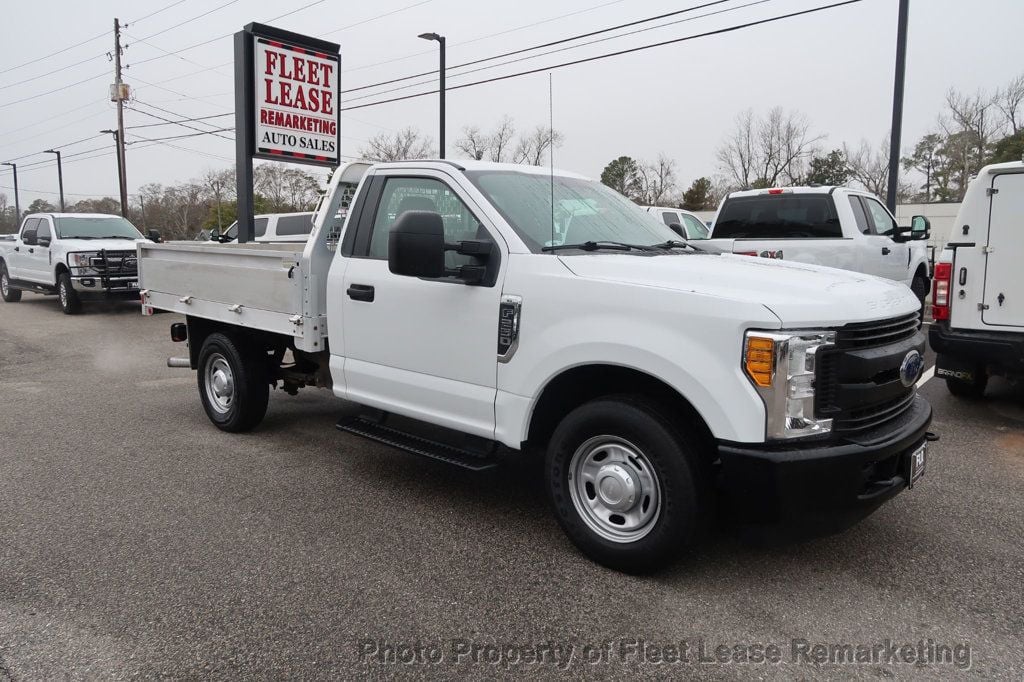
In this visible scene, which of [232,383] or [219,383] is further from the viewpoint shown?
[219,383]

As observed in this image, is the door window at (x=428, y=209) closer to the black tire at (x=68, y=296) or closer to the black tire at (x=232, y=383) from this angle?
the black tire at (x=232, y=383)

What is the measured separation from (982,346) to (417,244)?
16.8 ft

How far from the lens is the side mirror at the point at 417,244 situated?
3811 mm

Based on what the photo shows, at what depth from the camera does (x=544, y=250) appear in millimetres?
3980

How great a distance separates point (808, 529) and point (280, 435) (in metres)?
4.32

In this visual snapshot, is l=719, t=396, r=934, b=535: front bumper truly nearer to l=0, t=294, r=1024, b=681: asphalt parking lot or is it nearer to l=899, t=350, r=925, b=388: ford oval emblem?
l=899, t=350, r=925, b=388: ford oval emblem

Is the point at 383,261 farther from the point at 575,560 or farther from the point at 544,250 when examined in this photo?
the point at 575,560

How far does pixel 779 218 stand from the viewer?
10.3 metres

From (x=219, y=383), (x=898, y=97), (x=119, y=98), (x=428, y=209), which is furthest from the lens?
(x=119, y=98)

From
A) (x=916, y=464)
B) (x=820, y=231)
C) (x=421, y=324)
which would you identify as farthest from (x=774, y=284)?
(x=820, y=231)

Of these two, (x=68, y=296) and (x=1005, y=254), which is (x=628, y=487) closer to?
(x=1005, y=254)

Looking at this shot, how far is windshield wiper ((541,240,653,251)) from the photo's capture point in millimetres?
4031

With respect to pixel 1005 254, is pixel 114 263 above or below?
below

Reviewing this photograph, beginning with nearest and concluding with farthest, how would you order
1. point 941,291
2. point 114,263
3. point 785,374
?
point 785,374 < point 941,291 < point 114,263
